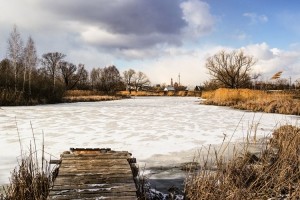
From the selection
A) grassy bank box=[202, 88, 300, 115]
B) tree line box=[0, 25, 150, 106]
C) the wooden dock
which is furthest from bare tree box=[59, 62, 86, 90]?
the wooden dock

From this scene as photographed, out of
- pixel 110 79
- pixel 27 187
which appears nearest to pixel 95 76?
pixel 110 79

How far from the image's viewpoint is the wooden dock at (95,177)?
279 centimetres

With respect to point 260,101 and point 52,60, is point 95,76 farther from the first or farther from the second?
point 260,101

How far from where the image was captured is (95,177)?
3.19 m

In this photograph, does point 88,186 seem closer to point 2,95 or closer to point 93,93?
point 2,95

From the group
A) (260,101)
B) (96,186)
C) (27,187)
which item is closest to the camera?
(96,186)

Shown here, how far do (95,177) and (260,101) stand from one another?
17904 mm

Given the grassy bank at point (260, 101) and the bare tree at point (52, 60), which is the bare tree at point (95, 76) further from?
the grassy bank at point (260, 101)

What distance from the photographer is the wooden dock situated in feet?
9.14

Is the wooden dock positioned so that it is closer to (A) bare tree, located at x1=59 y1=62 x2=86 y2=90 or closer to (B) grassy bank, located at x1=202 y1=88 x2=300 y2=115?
(B) grassy bank, located at x1=202 y1=88 x2=300 y2=115

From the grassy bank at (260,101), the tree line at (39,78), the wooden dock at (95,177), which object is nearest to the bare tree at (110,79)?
the tree line at (39,78)

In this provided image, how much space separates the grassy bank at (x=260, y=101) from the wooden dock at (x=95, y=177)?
925 centimetres

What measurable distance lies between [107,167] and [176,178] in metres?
1.44

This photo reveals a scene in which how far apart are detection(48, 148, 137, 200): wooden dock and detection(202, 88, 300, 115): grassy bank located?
30.4ft
